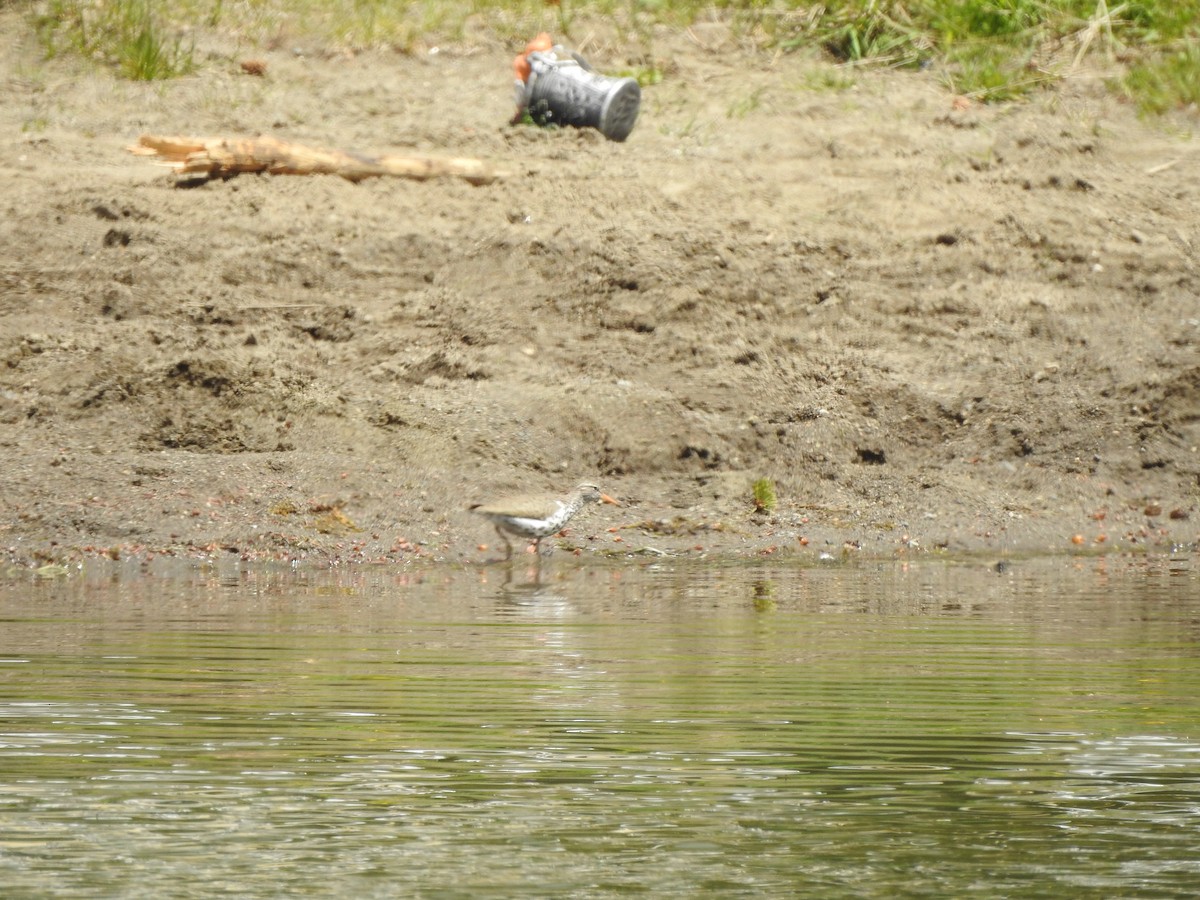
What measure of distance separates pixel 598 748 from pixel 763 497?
6124 millimetres

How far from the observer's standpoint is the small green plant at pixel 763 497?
10.9 m

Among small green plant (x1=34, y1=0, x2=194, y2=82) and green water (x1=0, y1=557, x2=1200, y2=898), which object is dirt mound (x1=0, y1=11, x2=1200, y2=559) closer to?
small green plant (x1=34, y1=0, x2=194, y2=82)

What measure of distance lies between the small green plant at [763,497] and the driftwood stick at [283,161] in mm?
3593

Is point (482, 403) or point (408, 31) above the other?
point (408, 31)

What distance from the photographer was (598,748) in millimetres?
4820

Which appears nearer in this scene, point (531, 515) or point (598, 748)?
point (598, 748)

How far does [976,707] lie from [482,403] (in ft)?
20.8

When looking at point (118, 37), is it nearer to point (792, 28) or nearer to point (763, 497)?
Answer: point (792, 28)

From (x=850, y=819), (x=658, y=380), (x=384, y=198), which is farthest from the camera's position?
(x=384, y=198)

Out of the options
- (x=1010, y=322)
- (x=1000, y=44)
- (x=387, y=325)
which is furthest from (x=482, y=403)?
(x=1000, y=44)

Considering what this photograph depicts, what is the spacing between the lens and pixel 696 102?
14.9 meters

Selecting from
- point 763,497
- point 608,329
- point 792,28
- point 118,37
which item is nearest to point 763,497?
point 763,497

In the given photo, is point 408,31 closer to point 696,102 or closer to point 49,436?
point 696,102

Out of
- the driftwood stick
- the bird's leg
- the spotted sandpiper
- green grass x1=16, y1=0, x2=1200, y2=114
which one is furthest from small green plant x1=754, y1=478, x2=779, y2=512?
green grass x1=16, y1=0, x2=1200, y2=114
